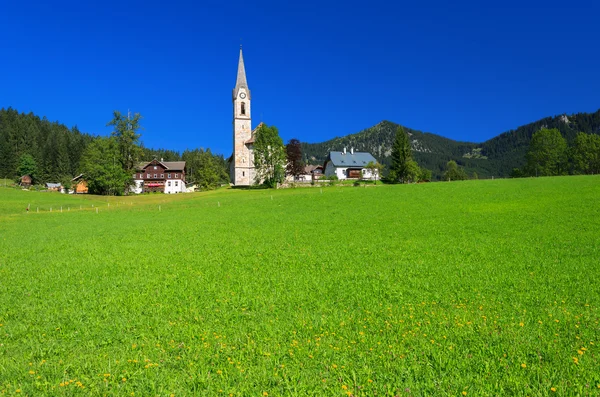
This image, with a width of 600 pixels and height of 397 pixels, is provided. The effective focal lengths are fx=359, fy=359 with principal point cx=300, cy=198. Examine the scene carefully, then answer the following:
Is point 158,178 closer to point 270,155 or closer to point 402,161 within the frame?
point 270,155

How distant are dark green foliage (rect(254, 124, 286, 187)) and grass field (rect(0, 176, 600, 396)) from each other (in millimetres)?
58155

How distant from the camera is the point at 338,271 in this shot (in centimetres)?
1303

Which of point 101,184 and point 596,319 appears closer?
point 596,319

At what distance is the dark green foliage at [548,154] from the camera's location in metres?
84.6

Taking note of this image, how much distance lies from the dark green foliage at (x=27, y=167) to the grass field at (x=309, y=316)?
117 metres

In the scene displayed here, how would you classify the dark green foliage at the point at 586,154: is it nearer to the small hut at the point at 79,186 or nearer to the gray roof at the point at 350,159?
the gray roof at the point at 350,159

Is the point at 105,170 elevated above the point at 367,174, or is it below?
above

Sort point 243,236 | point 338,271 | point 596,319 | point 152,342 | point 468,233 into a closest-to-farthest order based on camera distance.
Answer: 1. point 152,342
2. point 596,319
3. point 338,271
4. point 468,233
5. point 243,236

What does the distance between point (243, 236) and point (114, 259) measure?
297 inches

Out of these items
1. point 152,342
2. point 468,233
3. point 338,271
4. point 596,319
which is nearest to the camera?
point 152,342

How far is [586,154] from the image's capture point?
272 feet

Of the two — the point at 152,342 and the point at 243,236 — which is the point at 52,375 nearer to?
the point at 152,342

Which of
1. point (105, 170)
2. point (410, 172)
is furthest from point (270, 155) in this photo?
point (105, 170)

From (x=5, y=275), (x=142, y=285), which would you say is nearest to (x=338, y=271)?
(x=142, y=285)
